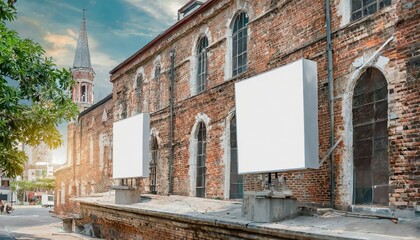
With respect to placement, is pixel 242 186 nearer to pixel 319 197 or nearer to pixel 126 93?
pixel 319 197

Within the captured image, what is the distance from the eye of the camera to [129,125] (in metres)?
18.0

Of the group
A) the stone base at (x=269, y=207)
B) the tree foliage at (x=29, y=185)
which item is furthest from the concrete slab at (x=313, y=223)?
the tree foliage at (x=29, y=185)

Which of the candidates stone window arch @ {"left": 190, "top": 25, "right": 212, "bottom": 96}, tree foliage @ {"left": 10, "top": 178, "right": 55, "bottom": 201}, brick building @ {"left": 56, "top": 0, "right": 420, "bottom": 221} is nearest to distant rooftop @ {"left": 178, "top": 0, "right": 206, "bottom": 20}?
brick building @ {"left": 56, "top": 0, "right": 420, "bottom": 221}

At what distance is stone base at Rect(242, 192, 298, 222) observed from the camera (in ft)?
31.6

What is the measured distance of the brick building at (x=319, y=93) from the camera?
9188 mm

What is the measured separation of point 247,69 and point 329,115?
414cm

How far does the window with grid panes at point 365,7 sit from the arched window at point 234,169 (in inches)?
212

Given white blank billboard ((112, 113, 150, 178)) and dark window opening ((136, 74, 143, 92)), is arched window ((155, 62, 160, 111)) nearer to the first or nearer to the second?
dark window opening ((136, 74, 143, 92))

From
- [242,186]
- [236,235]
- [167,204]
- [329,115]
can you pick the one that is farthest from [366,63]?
[167,204]

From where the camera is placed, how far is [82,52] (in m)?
51.9

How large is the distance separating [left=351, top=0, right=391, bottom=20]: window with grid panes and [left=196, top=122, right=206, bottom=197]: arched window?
757cm

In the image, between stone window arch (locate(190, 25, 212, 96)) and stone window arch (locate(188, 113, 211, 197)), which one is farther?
stone window arch (locate(190, 25, 212, 96))

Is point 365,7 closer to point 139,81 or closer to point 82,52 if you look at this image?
point 139,81

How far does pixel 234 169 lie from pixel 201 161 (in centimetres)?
236
